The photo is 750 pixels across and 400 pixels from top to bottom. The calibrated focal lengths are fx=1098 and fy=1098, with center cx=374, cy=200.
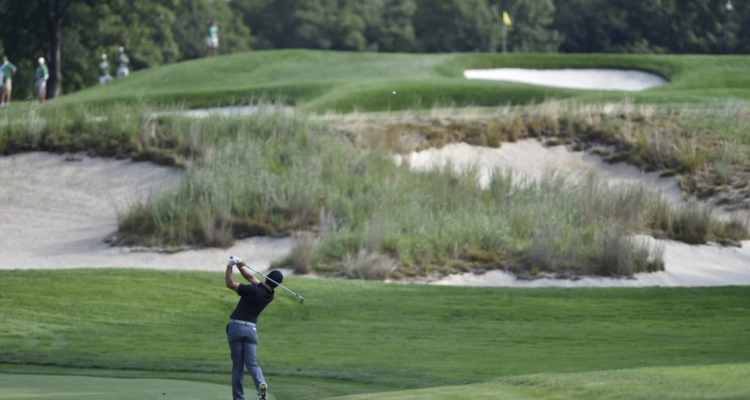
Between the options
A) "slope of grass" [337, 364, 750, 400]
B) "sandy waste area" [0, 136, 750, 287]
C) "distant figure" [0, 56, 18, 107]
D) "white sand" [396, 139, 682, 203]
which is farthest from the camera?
"distant figure" [0, 56, 18, 107]

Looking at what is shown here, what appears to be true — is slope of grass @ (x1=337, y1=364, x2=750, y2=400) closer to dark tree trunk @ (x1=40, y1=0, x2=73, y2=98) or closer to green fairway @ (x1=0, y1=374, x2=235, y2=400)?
green fairway @ (x1=0, y1=374, x2=235, y2=400)

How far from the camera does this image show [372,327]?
14688mm

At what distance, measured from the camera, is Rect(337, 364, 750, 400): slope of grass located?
770 cm

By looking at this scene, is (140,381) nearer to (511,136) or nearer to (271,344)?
(271,344)

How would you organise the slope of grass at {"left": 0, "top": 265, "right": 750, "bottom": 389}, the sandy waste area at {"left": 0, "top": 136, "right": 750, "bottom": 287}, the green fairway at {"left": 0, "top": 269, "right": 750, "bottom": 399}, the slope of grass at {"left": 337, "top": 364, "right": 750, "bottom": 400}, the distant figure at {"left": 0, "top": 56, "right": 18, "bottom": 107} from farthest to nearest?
the distant figure at {"left": 0, "top": 56, "right": 18, "bottom": 107}
the sandy waste area at {"left": 0, "top": 136, "right": 750, "bottom": 287}
the slope of grass at {"left": 0, "top": 265, "right": 750, "bottom": 389}
the green fairway at {"left": 0, "top": 269, "right": 750, "bottom": 399}
the slope of grass at {"left": 337, "top": 364, "right": 750, "bottom": 400}

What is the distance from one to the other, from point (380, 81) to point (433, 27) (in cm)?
4592

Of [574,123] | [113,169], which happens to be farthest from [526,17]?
[113,169]

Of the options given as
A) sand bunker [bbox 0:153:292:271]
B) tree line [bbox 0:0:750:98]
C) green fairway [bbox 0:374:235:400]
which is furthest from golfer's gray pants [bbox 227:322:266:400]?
tree line [bbox 0:0:750:98]

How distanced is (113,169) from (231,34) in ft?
182

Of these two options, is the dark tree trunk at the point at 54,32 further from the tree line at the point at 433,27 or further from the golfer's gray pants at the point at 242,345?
the golfer's gray pants at the point at 242,345

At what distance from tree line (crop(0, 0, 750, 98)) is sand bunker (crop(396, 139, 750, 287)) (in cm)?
3617

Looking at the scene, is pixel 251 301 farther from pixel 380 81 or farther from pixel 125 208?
pixel 380 81

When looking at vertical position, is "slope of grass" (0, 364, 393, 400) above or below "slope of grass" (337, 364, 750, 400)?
below

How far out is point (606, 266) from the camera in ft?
66.7
